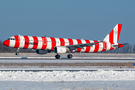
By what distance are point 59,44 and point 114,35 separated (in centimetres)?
1358

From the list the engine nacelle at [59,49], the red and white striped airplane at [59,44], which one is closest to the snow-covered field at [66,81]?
the red and white striped airplane at [59,44]

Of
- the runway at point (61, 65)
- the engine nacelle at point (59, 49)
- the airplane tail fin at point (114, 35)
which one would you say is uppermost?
Result: the airplane tail fin at point (114, 35)

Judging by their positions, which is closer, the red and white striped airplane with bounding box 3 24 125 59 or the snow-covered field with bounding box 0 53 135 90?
the snow-covered field with bounding box 0 53 135 90

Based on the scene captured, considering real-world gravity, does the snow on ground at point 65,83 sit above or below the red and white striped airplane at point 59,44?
below

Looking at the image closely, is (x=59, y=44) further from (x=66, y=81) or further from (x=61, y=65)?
(x=66, y=81)

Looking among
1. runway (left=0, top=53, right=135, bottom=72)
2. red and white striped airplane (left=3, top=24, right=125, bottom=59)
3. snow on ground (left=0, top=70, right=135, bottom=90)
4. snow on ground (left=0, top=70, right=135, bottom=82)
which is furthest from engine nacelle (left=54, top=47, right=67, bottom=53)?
snow on ground (left=0, top=70, right=135, bottom=90)

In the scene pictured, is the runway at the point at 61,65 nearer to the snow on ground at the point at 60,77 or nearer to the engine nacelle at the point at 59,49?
the engine nacelle at the point at 59,49

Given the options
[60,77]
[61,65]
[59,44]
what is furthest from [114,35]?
[60,77]

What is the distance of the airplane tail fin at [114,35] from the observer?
49.4 metres

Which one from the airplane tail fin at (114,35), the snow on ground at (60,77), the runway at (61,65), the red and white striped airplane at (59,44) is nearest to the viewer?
the snow on ground at (60,77)

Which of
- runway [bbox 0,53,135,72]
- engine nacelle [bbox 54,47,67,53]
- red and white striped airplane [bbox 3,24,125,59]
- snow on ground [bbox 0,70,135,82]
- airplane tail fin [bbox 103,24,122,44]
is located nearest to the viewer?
snow on ground [bbox 0,70,135,82]

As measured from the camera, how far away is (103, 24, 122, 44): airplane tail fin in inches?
1946

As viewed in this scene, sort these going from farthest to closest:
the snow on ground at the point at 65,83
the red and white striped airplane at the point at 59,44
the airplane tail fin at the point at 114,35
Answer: the airplane tail fin at the point at 114,35
the red and white striped airplane at the point at 59,44
the snow on ground at the point at 65,83

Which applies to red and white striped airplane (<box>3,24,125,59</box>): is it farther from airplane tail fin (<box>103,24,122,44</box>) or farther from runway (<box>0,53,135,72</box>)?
runway (<box>0,53,135,72</box>)
